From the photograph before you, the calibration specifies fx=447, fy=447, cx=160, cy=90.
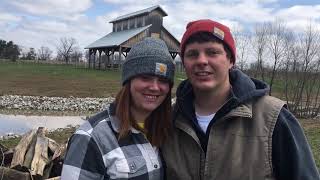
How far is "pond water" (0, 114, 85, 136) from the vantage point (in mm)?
15680

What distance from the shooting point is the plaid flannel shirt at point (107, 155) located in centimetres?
261

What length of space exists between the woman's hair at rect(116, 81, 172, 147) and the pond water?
12452mm

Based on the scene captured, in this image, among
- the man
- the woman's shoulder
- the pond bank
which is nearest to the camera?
the man

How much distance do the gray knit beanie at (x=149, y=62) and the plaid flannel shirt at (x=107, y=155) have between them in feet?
1.09

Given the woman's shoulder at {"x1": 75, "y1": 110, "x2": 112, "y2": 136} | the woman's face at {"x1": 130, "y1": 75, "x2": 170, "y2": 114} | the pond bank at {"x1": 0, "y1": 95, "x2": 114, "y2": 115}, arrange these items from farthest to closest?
the pond bank at {"x1": 0, "y1": 95, "x2": 114, "y2": 115}, the woman's face at {"x1": 130, "y1": 75, "x2": 170, "y2": 114}, the woman's shoulder at {"x1": 75, "y1": 110, "x2": 112, "y2": 136}

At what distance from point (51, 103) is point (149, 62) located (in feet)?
71.5

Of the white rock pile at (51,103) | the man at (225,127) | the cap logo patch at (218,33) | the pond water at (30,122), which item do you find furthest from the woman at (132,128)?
the white rock pile at (51,103)

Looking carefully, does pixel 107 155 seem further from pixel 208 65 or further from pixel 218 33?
pixel 218 33

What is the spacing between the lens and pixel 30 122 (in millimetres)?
17734

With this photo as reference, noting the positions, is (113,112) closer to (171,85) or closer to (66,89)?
(171,85)

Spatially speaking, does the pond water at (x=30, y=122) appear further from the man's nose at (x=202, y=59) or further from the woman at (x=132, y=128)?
the man's nose at (x=202, y=59)

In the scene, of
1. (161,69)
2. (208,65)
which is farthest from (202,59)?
(161,69)

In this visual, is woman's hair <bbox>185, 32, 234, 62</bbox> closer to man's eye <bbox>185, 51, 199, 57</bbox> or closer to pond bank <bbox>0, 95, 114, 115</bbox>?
man's eye <bbox>185, 51, 199, 57</bbox>

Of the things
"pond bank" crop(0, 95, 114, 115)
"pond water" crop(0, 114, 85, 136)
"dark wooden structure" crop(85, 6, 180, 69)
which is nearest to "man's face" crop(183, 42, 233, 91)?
"pond water" crop(0, 114, 85, 136)
